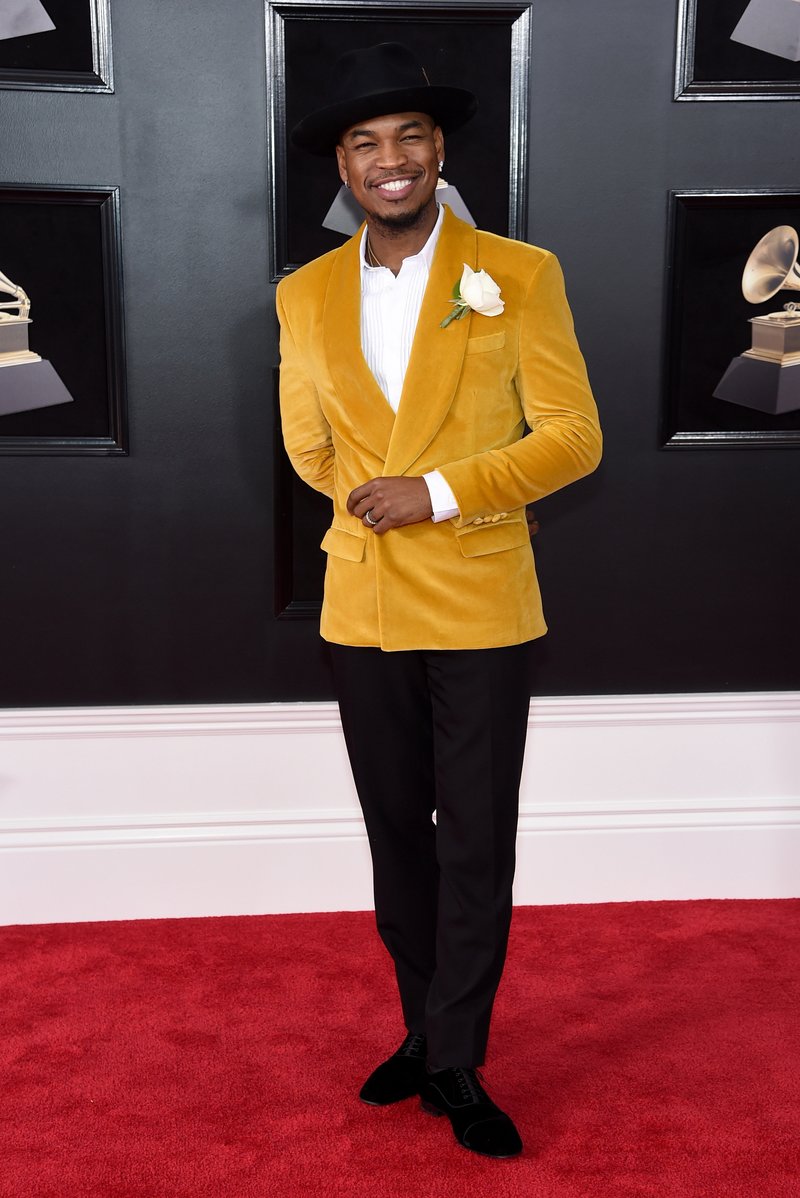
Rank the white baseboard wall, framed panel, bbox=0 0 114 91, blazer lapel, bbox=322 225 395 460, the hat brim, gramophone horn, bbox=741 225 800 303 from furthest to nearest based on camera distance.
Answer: the white baseboard wall → gramophone horn, bbox=741 225 800 303 → framed panel, bbox=0 0 114 91 → blazer lapel, bbox=322 225 395 460 → the hat brim

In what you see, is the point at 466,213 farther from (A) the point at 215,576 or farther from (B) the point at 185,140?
(A) the point at 215,576

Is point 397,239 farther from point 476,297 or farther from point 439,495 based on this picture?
point 439,495

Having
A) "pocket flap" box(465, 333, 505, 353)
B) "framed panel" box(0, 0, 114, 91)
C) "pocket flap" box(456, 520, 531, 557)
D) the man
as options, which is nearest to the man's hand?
the man

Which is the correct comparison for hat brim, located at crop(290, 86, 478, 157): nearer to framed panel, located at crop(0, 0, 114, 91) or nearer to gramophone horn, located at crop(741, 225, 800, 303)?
framed panel, located at crop(0, 0, 114, 91)

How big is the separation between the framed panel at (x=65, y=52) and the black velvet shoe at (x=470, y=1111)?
2.41 m

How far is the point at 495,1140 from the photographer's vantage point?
216cm

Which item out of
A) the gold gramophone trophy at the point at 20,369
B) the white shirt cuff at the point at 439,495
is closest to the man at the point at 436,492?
the white shirt cuff at the point at 439,495

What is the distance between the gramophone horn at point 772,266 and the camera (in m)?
3.08

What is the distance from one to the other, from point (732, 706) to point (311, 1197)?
1.81 metres

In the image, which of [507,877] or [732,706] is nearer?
[507,877]

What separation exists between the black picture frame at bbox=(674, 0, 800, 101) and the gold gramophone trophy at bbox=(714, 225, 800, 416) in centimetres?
35

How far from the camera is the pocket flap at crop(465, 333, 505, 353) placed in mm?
2111

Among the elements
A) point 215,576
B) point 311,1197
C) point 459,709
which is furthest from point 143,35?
point 311,1197

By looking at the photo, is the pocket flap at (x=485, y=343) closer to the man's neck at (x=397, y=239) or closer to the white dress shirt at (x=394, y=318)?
the white dress shirt at (x=394, y=318)
